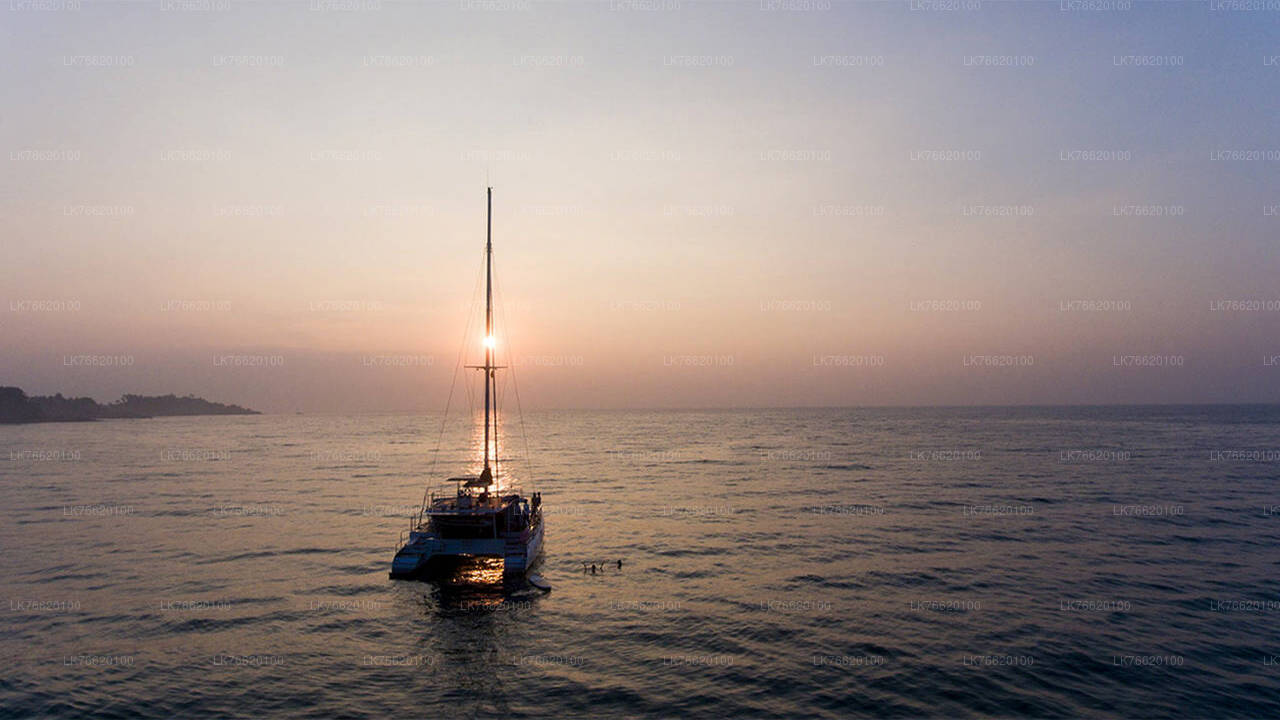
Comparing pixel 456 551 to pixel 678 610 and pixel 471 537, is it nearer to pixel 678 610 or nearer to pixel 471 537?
pixel 471 537

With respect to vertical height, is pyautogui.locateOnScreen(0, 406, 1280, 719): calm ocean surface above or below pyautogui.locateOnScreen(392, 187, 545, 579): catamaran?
below

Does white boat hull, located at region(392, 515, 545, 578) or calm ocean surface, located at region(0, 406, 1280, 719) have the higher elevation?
Result: white boat hull, located at region(392, 515, 545, 578)

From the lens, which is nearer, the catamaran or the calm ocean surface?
the calm ocean surface

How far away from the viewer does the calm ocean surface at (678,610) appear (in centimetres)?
1927

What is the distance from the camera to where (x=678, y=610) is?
27.0 metres

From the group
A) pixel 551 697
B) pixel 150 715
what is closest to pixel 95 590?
pixel 150 715

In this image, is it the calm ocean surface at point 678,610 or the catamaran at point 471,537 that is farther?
the catamaran at point 471,537

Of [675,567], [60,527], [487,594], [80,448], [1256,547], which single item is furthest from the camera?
[80,448]

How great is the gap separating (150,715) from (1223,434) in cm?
18209

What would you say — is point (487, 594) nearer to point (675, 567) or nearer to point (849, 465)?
point (675, 567)

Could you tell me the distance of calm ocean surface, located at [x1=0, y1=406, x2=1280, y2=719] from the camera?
63.2 feet

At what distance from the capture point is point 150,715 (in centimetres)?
1811

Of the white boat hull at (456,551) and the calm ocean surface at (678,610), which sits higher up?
the white boat hull at (456,551)

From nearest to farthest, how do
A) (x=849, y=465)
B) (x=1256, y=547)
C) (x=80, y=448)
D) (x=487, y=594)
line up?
(x=487, y=594)
(x=1256, y=547)
(x=849, y=465)
(x=80, y=448)
